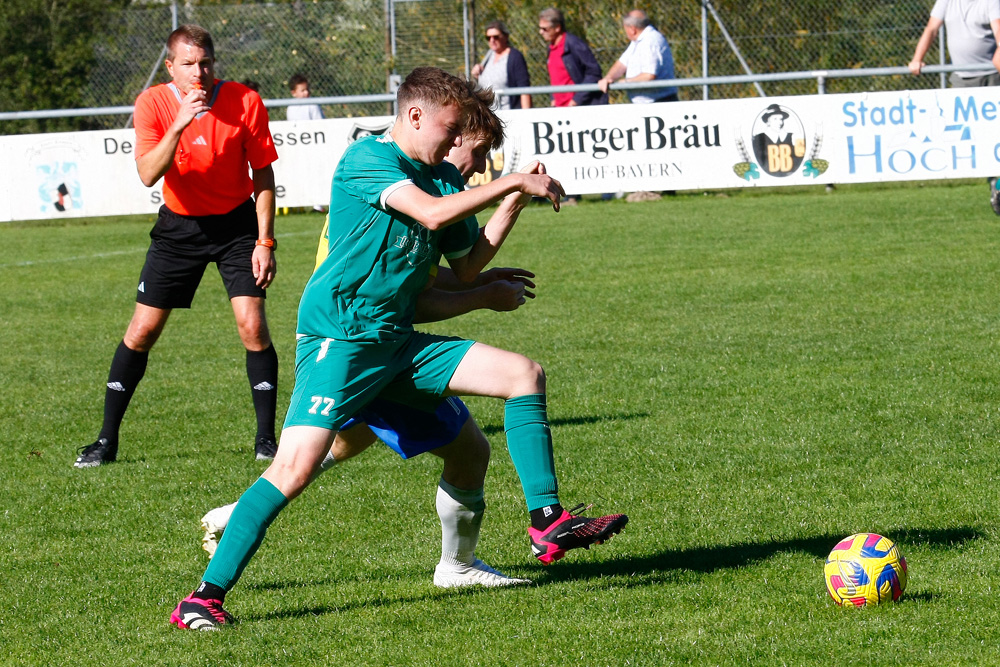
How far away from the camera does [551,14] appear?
17000mm

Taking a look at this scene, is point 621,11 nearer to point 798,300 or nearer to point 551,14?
point 551,14

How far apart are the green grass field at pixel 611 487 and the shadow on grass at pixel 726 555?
15 mm

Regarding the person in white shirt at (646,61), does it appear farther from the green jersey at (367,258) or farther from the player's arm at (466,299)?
the green jersey at (367,258)

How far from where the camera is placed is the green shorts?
4074mm

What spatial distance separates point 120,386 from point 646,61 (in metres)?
11.3

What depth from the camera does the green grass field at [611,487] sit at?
400cm

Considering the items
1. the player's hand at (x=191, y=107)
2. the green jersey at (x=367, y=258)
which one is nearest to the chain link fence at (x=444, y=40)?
the player's hand at (x=191, y=107)

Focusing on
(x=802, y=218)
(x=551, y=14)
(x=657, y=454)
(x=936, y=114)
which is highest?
(x=551, y=14)

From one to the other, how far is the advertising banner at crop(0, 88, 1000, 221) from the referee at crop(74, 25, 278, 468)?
901 cm

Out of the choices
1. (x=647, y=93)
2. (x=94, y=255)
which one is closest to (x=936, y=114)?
(x=647, y=93)

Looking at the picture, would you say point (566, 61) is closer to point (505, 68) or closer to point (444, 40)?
point (505, 68)

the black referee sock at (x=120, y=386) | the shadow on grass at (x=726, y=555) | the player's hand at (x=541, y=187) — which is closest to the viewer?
the player's hand at (x=541, y=187)

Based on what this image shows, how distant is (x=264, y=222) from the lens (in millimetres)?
6473

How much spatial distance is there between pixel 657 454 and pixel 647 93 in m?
11.1
